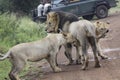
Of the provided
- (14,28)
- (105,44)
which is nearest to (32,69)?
(105,44)

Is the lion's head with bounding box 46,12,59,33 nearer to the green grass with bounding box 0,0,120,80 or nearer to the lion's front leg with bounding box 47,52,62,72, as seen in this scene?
the lion's front leg with bounding box 47,52,62,72

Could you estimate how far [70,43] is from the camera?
453 inches

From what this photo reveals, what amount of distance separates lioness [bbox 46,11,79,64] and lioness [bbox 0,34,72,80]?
62 centimetres

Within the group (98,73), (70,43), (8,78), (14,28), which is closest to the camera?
(98,73)

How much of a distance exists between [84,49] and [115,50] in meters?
2.81

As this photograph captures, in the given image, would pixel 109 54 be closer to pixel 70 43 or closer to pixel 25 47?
pixel 70 43

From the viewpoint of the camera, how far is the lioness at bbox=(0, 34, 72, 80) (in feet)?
33.1

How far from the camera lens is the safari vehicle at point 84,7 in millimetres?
26266

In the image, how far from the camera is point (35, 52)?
10688 mm

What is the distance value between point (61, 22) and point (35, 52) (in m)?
1.68

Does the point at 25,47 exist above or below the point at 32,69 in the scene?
above

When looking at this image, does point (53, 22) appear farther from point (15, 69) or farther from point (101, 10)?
point (101, 10)

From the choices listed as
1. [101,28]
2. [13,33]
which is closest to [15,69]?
[101,28]

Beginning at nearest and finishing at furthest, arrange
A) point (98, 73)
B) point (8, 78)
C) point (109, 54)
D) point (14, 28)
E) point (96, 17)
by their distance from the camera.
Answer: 1. point (98, 73)
2. point (8, 78)
3. point (109, 54)
4. point (14, 28)
5. point (96, 17)
